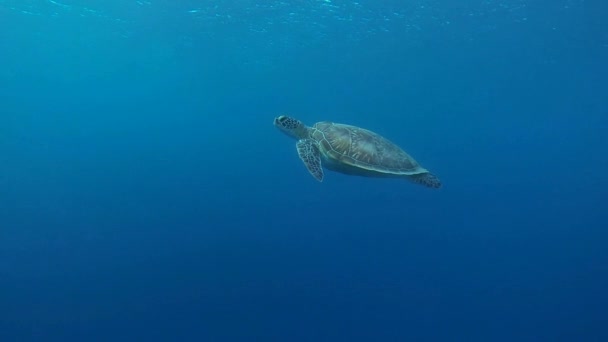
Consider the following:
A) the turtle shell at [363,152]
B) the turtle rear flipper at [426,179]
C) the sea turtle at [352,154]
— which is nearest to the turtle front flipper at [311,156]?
the sea turtle at [352,154]

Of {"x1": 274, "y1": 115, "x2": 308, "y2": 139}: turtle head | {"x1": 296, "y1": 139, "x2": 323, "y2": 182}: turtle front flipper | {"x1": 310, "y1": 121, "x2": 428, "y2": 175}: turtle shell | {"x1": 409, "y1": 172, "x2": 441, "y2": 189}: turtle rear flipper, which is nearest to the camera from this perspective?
{"x1": 296, "y1": 139, "x2": 323, "y2": 182}: turtle front flipper

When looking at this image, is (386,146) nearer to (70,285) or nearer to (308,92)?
(70,285)

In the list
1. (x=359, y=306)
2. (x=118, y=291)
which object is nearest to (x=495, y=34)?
(x=359, y=306)

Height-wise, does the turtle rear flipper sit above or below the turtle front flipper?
below

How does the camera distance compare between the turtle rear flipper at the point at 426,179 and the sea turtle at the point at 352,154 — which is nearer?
the sea turtle at the point at 352,154

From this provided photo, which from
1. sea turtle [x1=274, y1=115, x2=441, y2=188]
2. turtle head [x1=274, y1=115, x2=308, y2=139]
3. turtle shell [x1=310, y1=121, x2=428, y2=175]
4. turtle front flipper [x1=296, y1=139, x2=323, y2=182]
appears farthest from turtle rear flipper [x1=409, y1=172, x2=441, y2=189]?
turtle head [x1=274, y1=115, x2=308, y2=139]

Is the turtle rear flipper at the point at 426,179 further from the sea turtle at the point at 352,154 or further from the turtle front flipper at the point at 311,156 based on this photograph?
the turtle front flipper at the point at 311,156

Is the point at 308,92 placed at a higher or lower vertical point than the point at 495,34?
lower

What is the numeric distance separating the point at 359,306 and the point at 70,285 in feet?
24.0

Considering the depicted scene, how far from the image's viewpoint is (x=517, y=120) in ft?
120

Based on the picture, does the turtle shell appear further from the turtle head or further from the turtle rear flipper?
the turtle head

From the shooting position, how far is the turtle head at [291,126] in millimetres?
7676

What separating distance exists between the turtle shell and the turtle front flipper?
0.15 m

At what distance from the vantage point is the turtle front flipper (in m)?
6.93
